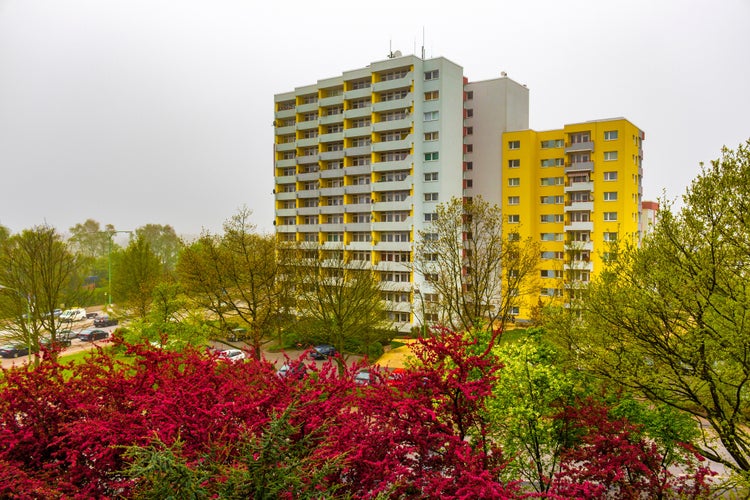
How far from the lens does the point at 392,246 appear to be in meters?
42.9

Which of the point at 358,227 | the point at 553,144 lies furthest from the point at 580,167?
the point at 358,227

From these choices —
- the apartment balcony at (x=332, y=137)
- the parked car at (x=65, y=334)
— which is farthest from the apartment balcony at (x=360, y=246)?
the parked car at (x=65, y=334)

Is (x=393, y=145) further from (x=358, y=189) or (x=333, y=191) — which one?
(x=333, y=191)

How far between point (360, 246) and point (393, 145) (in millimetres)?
9027

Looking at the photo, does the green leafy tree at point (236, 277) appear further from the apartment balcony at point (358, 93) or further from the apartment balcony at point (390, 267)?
the apartment balcony at point (358, 93)

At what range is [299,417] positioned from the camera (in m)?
7.53

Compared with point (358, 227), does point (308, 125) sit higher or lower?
higher

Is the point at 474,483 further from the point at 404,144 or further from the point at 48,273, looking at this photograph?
the point at 404,144

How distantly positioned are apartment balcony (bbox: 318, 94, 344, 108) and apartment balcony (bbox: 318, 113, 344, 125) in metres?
1.06

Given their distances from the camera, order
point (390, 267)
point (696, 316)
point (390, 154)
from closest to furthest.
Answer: point (696, 316) → point (390, 267) → point (390, 154)

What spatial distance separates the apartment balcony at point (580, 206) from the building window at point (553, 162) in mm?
3577

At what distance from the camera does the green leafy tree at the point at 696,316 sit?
10.8 m

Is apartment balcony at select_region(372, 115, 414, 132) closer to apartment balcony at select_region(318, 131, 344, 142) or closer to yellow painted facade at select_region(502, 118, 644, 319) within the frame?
apartment balcony at select_region(318, 131, 344, 142)

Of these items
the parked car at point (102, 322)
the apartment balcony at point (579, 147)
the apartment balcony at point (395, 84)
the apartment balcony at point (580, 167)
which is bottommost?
the parked car at point (102, 322)
